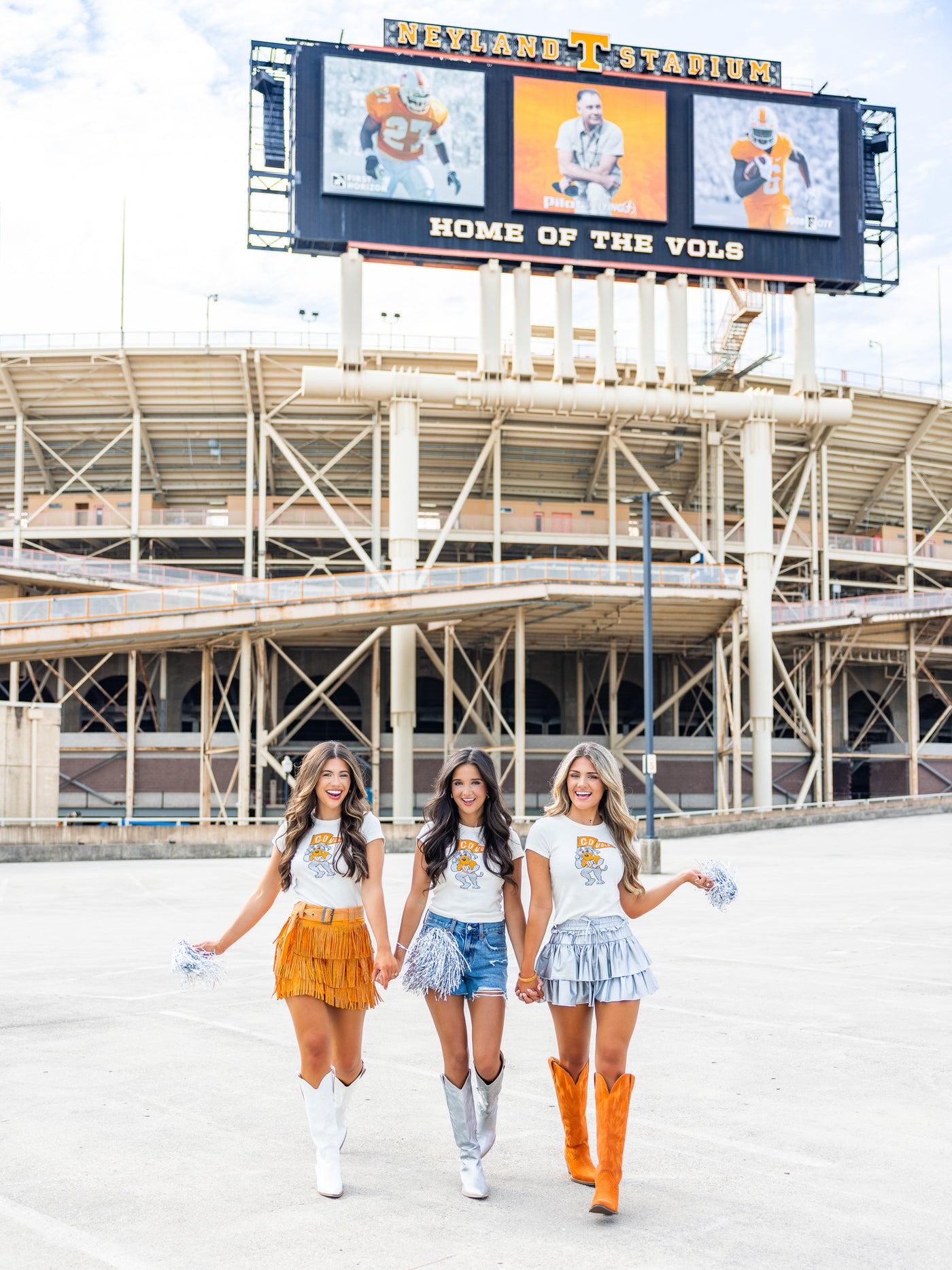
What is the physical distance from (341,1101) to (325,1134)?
18cm

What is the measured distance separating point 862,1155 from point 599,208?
3811cm

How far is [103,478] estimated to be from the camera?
47.3m

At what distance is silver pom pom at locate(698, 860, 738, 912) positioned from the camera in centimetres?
541

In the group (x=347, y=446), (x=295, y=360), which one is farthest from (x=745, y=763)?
(x=295, y=360)

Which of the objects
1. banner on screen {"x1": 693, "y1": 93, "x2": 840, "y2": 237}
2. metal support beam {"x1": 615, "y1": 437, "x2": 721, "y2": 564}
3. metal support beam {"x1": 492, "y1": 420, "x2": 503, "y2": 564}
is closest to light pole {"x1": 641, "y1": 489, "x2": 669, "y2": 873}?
metal support beam {"x1": 615, "y1": 437, "x2": 721, "y2": 564}

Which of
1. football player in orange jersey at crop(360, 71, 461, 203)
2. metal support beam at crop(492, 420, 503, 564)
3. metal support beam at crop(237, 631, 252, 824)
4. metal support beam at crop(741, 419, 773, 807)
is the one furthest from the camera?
metal support beam at crop(492, 420, 503, 564)

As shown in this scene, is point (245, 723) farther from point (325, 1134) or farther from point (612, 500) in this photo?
point (325, 1134)

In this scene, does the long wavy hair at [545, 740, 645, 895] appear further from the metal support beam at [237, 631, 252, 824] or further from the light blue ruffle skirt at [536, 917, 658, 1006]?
the metal support beam at [237, 631, 252, 824]

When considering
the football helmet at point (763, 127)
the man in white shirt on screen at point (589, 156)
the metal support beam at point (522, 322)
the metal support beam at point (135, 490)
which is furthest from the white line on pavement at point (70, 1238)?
the football helmet at point (763, 127)

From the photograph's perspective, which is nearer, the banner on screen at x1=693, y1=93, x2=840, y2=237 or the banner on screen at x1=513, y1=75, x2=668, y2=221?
the banner on screen at x1=513, y1=75, x2=668, y2=221

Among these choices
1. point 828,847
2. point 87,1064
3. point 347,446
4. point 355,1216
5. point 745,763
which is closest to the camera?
point 355,1216

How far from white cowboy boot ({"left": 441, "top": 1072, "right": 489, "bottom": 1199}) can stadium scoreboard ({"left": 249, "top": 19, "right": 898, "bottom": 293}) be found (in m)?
36.5

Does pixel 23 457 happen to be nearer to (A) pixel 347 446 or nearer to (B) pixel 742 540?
(A) pixel 347 446

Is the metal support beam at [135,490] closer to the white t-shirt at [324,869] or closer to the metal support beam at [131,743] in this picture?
the metal support beam at [131,743]
